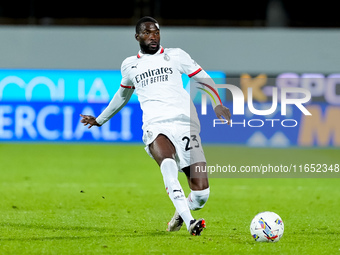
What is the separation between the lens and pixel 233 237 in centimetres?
685

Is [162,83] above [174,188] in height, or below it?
above

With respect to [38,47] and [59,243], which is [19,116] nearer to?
[38,47]

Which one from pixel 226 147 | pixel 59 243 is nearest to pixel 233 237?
pixel 59 243

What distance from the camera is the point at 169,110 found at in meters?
6.70

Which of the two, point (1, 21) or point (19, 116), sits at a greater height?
point (1, 21)

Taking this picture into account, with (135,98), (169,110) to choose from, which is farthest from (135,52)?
(169,110)

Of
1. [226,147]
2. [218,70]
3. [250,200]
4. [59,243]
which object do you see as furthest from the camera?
[218,70]

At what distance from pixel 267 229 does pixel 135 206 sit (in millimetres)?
3253

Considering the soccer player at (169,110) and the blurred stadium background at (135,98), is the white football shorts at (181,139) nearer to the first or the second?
the soccer player at (169,110)

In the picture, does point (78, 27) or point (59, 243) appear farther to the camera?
point (78, 27)

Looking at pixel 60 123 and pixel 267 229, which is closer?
pixel 267 229

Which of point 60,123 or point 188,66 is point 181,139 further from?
point 60,123

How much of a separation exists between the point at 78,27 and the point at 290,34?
5996 mm

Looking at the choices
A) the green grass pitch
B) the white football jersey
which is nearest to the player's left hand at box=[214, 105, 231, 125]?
the white football jersey
